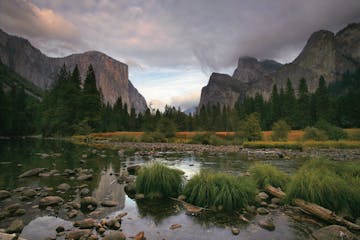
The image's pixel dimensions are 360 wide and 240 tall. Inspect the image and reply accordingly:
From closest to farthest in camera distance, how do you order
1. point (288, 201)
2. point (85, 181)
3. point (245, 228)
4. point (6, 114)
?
point (245, 228) → point (288, 201) → point (85, 181) → point (6, 114)

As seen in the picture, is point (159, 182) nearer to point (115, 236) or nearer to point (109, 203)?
point (109, 203)

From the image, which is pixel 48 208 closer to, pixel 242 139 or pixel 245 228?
pixel 245 228

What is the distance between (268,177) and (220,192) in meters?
2.99

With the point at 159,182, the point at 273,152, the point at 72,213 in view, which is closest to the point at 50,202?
the point at 72,213

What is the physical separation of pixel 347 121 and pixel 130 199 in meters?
62.8

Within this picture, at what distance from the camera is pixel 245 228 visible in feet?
17.5

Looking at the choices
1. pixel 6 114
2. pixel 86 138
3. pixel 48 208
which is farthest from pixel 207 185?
pixel 6 114

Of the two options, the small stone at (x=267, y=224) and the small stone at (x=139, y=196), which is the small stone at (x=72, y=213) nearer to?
the small stone at (x=139, y=196)

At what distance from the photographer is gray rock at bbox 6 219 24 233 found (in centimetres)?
487

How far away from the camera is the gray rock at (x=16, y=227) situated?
4872mm

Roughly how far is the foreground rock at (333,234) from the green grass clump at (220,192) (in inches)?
84.6

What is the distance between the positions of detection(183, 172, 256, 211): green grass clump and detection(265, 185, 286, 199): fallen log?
0.97 m

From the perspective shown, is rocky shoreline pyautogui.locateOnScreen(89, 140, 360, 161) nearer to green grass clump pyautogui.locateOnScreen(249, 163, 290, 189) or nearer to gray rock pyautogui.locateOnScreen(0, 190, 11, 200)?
green grass clump pyautogui.locateOnScreen(249, 163, 290, 189)

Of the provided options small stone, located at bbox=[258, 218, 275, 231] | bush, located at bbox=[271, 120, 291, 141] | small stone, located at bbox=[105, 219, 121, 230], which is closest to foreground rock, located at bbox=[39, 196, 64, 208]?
small stone, located at bbox=[105, 219, 121, 230]
